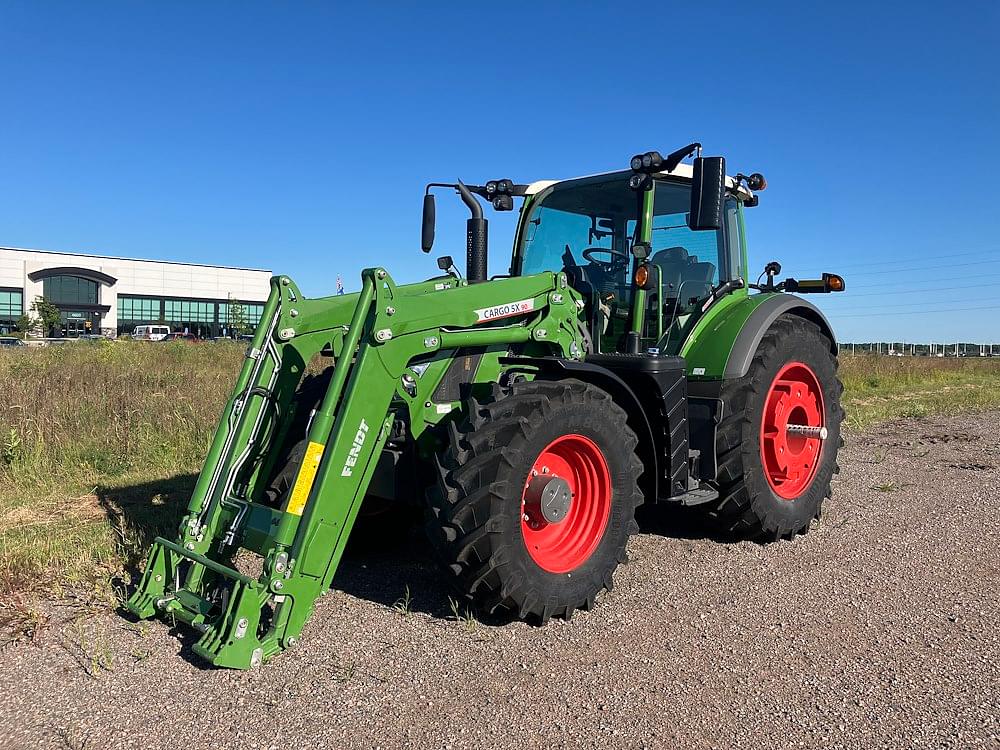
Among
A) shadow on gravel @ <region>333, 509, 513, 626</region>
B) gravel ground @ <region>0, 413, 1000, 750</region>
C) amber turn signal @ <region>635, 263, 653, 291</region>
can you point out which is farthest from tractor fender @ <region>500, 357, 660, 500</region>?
shadow on gravel @ <region>333, 509, 513, 626</region>

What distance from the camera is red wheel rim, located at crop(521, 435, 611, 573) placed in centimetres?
392

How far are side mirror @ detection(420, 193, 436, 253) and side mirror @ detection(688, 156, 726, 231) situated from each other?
6.98ft

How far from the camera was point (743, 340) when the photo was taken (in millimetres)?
5094

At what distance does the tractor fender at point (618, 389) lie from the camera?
4.22m

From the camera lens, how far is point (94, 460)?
7.30 m

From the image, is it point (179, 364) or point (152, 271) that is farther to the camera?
point (152, 271)

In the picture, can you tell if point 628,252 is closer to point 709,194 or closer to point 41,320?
point 709,194

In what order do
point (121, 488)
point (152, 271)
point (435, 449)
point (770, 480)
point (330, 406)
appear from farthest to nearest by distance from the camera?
point (152, 271)
point (121, 488)
point (770, 480)
point (435, 449)
point (330, 406)

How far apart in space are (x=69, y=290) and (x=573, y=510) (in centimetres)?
6368

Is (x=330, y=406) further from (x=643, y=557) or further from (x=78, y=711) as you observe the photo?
(x=643, y=557)

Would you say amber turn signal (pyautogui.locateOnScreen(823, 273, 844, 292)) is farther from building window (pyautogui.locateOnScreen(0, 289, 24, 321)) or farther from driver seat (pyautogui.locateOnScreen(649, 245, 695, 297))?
building window (pyautogui.locateOnScreen(0, 289, 24, 321))

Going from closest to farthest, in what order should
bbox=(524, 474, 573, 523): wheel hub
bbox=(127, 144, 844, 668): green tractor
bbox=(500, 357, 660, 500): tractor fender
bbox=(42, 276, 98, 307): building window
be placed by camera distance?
bbox=(127, 144, 844, 668): green tractor
bbox=(524, 474, 573, 523): wheel hub
bbox=(500, 357, 660, 500): tractor fender
bbox=(42, 276, 98, 307): building window

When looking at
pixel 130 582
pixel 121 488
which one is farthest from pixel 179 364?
pixel 130 582

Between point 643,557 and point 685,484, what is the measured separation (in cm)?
53
